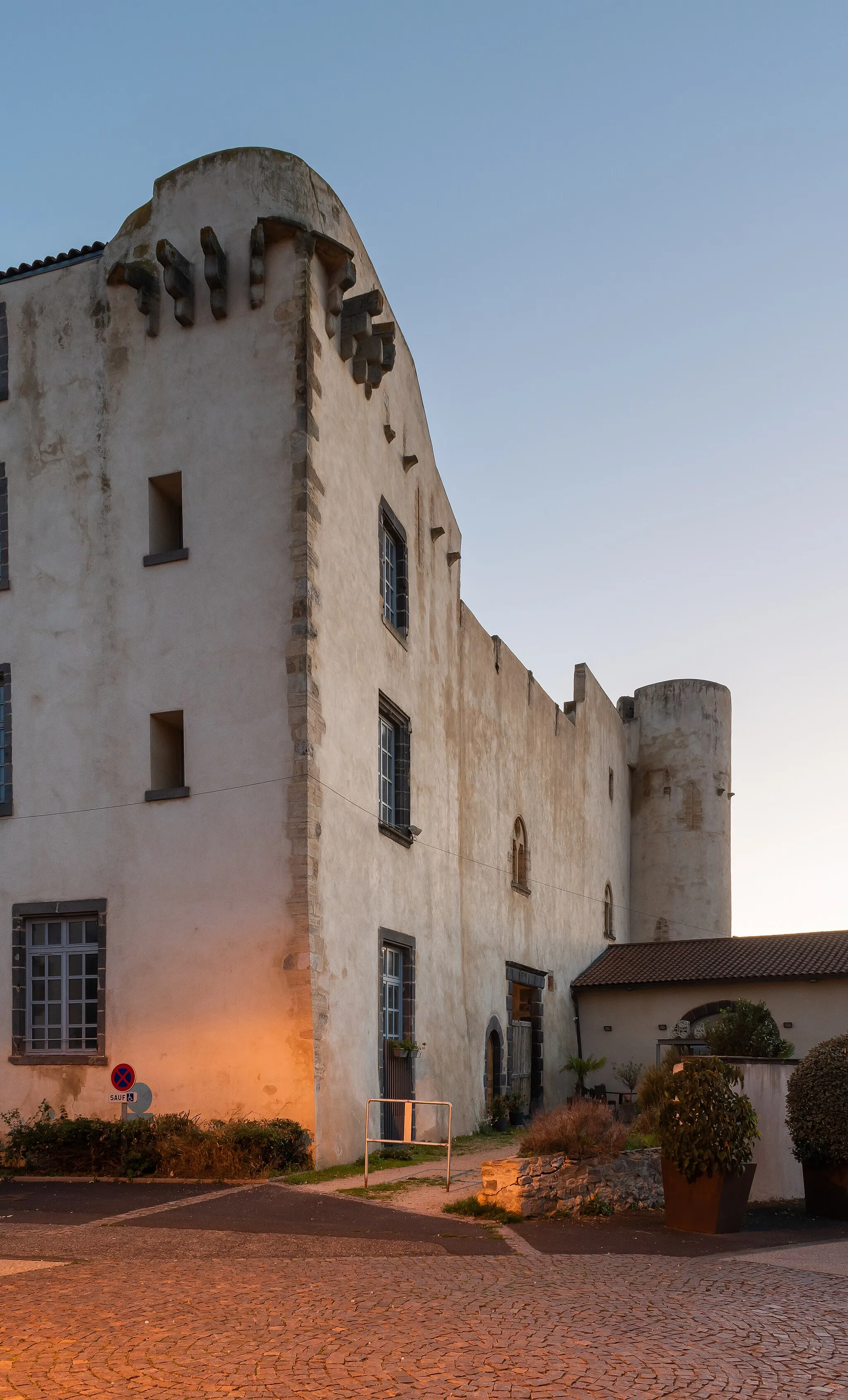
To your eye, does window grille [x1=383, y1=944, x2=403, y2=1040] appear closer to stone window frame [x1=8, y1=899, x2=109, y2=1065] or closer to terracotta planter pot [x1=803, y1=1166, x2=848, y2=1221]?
stone window frame [x1=8, y1=899, x2=109, y2=1065]

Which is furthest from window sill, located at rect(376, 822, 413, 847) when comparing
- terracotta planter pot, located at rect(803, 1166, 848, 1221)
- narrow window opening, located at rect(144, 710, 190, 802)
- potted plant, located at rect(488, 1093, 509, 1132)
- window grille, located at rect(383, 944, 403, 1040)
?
terracotta planter pot, located at rect(803, 1166, 848, 1221)

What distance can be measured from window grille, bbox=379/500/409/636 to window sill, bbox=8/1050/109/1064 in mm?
7157

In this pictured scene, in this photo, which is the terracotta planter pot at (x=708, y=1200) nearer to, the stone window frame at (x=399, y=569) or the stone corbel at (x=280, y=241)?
the stone window frame at (x=399, y=569)

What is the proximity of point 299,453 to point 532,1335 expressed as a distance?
1072 centimetres

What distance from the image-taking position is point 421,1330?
21.5ft

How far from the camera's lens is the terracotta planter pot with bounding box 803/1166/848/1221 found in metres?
11.2

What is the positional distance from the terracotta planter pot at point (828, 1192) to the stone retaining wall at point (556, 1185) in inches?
Result: 61.1

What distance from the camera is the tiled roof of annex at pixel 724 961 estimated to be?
2552 centimetres

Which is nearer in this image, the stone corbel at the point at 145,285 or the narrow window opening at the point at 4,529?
the stone corbel at the point at 145,285

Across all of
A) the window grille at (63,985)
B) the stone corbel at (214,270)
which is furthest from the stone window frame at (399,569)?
the window grille at (63,985)

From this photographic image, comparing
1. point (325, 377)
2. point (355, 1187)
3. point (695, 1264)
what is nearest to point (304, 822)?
point (355, 1187)

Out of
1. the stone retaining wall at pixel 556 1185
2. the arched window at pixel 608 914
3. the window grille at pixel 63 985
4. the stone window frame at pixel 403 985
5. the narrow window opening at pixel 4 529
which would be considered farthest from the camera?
the arched window at pixel 608 914

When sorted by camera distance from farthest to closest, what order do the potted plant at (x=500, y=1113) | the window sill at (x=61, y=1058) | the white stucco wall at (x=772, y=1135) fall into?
the potted plant at (x=500, y=1113) < the window sill at (x=61, y=1058) < the white stucco wall at (x=772, y=1135)

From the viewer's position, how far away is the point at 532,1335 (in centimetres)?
647
